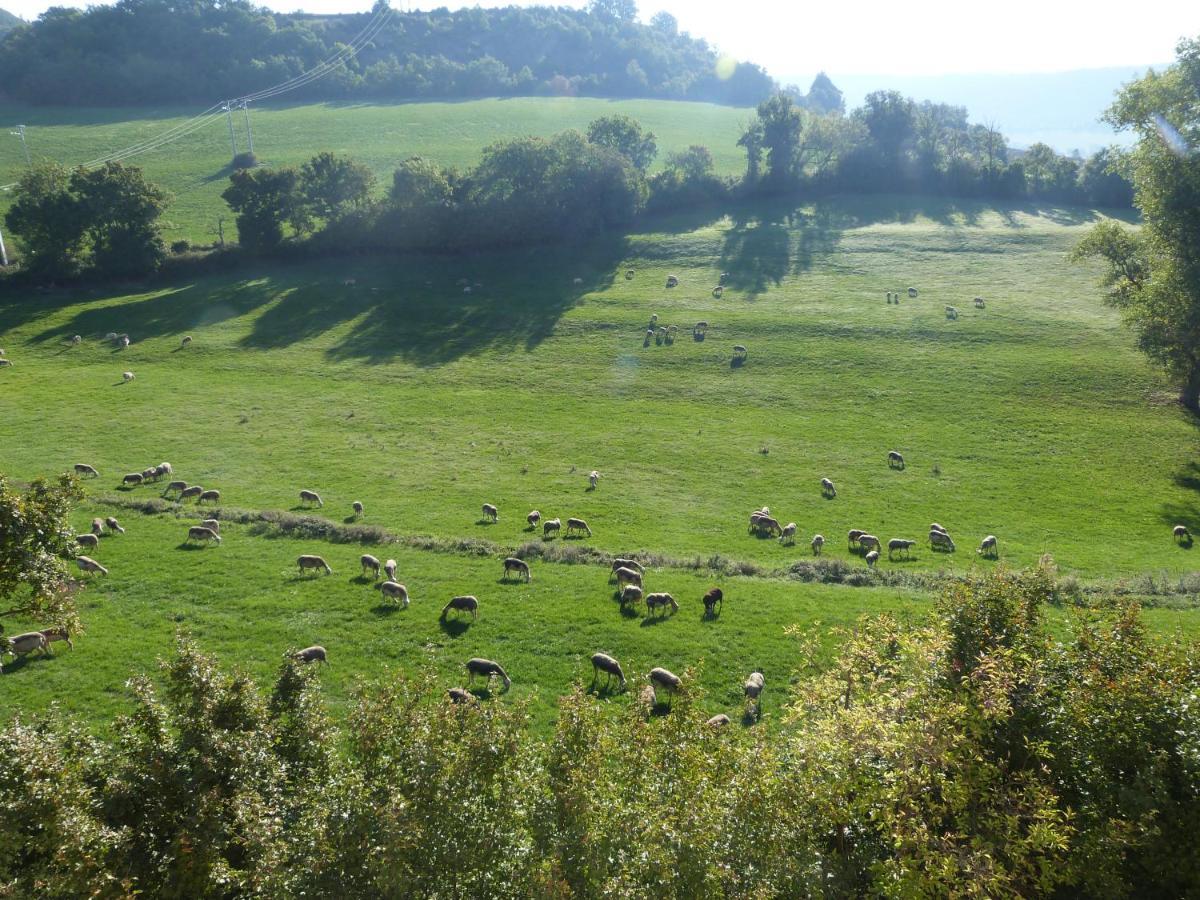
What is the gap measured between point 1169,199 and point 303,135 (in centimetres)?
12764

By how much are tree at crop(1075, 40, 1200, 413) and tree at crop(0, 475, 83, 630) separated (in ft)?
189

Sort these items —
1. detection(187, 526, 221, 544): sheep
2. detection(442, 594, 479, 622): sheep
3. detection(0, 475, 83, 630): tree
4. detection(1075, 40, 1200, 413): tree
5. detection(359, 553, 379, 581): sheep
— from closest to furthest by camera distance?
detection(0, 475, 83, 630): tree < detection(442, 594, 479, 622): sheep < detection(359, 553, 379, 581): sheep < detection(187, 526, 221, 544): sheep < detection(1075, 40, 1200, 413): tree

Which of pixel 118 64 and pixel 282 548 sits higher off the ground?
pixel 118 64

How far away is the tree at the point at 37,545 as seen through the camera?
53.9 feet

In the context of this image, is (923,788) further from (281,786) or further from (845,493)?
(845,493)

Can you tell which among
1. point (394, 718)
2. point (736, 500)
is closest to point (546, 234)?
point (736, 500)

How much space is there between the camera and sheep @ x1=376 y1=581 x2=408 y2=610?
29984 millimetres

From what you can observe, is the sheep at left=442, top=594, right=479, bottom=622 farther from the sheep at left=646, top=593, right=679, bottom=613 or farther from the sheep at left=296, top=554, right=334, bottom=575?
the sheep at left=296, top=554, right=334, bottom=575

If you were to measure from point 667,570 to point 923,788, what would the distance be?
70.1ft

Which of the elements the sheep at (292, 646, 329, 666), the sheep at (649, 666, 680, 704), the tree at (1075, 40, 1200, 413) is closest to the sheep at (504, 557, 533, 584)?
the sheep at (292, 646, 329, 666)

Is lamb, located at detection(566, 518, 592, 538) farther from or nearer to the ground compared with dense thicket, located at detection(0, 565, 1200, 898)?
nearer to the ground

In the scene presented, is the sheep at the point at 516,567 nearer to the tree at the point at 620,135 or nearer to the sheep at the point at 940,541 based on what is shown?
the sheep at the point at 940,541

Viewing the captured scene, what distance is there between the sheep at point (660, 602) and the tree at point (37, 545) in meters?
18.6

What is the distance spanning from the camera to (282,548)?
3588 cm
